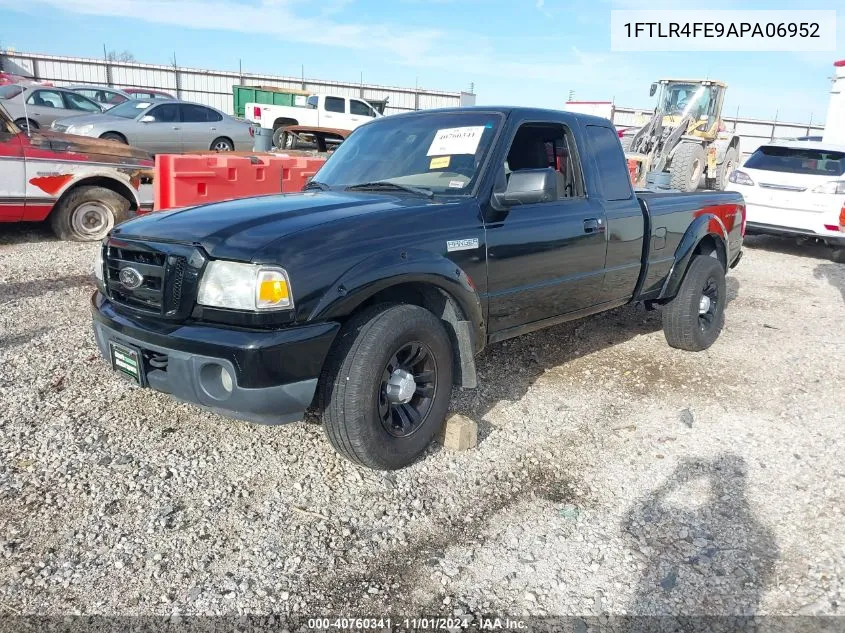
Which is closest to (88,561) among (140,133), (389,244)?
(389,244)

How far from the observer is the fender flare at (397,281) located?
2.81 metres

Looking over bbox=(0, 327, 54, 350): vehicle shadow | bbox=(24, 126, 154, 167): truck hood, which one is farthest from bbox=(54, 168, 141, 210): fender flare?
bbox=(0, 327, 54, 350): vehicle shadow

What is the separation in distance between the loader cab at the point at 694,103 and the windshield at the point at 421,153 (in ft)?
46.0

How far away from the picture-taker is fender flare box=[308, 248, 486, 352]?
2809 mm

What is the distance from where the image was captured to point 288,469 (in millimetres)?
3268

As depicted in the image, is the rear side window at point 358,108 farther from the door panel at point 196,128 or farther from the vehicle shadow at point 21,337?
the vehicle shadow at point 21,337

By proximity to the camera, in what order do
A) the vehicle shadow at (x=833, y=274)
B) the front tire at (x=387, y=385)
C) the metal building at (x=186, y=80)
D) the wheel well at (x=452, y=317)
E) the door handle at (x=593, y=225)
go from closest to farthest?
the front tire at (x=387, y=385)
the wheel well at (x=452, y=317)
the door handle at (x=593, y=225)
the vehicle shadow at (x=833, y=274)
the metal building at (x=186, y=80)

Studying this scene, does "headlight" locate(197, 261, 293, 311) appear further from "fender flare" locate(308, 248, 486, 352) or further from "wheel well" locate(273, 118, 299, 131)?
"wheel well" locate(273, 118, 299, 131)

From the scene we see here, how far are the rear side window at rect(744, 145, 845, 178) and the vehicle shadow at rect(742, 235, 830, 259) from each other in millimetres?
1259

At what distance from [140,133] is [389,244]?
1335 centimetres

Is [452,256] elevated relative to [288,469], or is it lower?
elevated

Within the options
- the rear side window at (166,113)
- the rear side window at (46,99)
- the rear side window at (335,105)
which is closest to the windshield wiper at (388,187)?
the rear side window at (166,113)

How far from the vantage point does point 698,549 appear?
9.12 ft

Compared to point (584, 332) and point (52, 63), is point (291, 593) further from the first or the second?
point (52, 63)
